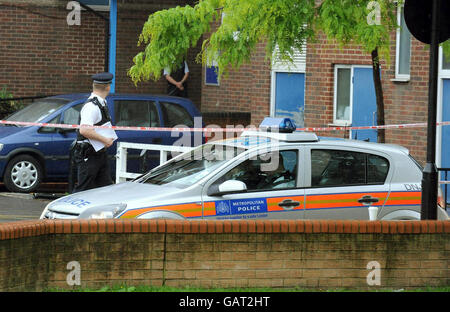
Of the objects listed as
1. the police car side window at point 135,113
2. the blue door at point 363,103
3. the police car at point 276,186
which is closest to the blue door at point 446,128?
the blue door at point 363,103

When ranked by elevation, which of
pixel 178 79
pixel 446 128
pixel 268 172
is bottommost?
pixel 268 172

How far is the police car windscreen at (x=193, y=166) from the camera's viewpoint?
31.6 ft

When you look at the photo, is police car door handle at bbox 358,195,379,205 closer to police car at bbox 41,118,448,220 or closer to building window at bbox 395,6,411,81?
police car at bbox 41,118,448,220

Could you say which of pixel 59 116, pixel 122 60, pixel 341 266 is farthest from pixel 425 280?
pixel 122 60

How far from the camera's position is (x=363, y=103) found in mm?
18109

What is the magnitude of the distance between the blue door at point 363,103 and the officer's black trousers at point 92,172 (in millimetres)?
7477

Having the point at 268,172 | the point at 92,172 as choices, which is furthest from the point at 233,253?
the point at 92,172

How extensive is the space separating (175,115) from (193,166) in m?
6.75

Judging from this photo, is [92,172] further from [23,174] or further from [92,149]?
[23,174]

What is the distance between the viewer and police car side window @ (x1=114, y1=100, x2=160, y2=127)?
639 inches

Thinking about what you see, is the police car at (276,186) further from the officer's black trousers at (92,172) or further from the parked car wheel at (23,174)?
the parked car wheel at (23,174)
